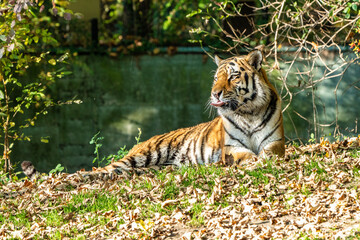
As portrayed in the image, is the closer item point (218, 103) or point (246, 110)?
point (218, 103)

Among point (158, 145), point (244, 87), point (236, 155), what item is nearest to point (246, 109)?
point (244, 87)

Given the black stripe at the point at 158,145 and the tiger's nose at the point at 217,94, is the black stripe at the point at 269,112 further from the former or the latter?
the black stripe at the point at 158,145

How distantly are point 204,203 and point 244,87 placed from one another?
162cm

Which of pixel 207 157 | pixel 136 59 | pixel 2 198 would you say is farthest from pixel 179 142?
pixel 136 59

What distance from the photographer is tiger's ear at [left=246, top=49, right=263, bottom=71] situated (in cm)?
635

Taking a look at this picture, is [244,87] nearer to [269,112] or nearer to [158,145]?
[269,112]

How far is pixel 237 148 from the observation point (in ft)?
20.9

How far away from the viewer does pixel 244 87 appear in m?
6.27

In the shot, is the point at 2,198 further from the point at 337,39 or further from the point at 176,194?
the point at 337,39

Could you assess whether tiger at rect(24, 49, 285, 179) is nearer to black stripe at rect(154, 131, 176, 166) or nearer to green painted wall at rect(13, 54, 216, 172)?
black stripe at rect(154, 131, 176, 166)

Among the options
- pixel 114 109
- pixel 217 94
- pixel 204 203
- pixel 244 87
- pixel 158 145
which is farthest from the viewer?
pixel 114 109

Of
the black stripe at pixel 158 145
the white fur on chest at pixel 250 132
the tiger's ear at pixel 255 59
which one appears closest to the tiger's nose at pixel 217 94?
the white fur on chest at pixel 250 132

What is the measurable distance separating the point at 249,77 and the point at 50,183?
8.15 feet

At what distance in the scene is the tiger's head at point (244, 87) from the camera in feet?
20.5
